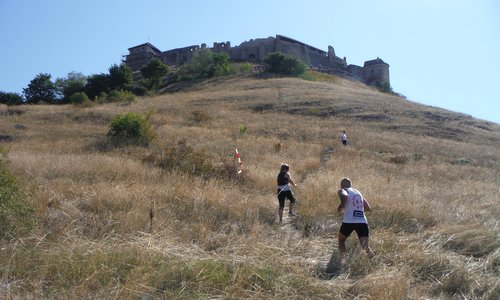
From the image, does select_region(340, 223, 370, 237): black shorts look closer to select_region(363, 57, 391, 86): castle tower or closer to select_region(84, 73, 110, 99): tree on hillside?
select_region(84, 73, 110, 99): tree on hillside

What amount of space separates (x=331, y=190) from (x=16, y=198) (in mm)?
7103

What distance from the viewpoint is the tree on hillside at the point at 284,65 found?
62.4 m

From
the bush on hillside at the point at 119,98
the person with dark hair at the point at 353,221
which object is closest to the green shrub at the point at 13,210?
the person with dark hair at the point at 353,221

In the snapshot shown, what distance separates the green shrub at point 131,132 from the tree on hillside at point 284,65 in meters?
41.9

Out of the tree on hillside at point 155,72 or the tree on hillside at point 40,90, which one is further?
the tree on hillside at point 155,72

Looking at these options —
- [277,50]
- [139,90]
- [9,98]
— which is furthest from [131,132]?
[277,50]

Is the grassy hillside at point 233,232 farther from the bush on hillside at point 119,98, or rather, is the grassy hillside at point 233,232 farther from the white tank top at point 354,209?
the bush on hillside at point 119,98

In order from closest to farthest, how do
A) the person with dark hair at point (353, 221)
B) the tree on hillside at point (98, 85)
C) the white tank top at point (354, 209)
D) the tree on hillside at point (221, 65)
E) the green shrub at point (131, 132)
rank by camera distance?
the person with dark hair at point (353, 221) → the white tank top at point (354, 209) → the green shrub at point (131, 132) → the tree on hillside at point (98, 85) → the tree on hillside at point (221, 65)

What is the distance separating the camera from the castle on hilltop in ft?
258

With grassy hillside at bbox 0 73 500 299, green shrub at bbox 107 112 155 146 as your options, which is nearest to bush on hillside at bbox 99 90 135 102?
green shrub at bbox 107 112 155 146

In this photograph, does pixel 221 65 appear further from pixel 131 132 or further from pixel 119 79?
pixel 131 132

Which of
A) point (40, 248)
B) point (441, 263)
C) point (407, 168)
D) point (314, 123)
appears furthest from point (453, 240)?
point (314, 123)

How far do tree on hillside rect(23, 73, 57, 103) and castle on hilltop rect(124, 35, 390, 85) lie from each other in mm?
24231

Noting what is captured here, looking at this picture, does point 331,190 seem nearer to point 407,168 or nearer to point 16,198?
point 16,198
